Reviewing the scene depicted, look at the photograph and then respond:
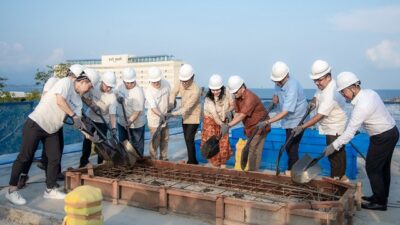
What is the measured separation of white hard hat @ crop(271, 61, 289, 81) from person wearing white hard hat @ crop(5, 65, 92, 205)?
239 centimetres

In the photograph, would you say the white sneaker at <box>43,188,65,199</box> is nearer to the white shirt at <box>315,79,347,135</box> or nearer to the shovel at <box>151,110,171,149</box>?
the shovel at <box>151,110,171,149</box>

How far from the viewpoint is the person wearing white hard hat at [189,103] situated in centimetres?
584

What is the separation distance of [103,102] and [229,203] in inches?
106

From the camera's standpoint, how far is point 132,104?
5891mm

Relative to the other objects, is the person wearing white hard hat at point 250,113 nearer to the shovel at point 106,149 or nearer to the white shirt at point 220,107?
the white shirt at point 220,107

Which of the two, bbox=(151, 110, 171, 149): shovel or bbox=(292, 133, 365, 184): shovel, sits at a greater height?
bbox=(151, 110, 171, 149): shovel

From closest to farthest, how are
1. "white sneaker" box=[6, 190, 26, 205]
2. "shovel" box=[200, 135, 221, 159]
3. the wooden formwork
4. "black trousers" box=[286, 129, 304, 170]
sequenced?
the wooden formwork, "white sneaker" box=[6, 190, 26, 205], "black trousers" box=[286, 129, 304, 170], "shovel" box=[200, 135, 221, 159]

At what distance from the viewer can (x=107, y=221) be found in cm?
398

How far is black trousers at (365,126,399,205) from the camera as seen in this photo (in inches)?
165

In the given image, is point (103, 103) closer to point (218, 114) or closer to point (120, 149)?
point (120, 149)

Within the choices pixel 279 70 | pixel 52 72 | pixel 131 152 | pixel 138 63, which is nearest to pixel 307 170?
→ pixel 279 70

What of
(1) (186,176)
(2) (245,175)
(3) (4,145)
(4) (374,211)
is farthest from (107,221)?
(3) (4,145)

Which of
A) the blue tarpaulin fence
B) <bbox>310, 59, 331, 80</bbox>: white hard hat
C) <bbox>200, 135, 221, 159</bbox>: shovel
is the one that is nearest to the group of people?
<bbox>310, 59, 331, 80</bbox>: white hard hat

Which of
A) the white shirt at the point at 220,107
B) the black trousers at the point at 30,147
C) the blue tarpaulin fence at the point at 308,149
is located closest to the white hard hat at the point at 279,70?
the white shirt at the point at 220,107
